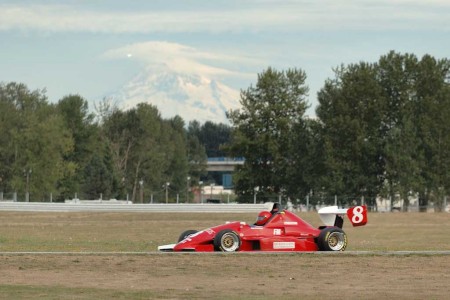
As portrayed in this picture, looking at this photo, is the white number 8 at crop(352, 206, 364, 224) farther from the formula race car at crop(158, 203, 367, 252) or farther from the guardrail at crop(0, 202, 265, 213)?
the guardrail at crop(0, 202, 265, 213)

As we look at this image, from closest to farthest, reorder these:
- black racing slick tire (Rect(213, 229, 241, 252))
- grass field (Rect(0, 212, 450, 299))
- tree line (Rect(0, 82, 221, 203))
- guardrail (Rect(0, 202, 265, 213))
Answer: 1. grass field (Rect(0, 212, 450, 299))
2. black racing slick tire (Rect(213, 229, 241, 252))
3. guardrail (Rect(0, 202, 265, 213))
4. tree line (Rect(0, 82, 221, 203))

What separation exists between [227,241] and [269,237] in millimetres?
1202

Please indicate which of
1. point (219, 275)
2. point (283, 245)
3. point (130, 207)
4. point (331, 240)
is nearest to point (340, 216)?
point (331, 240)

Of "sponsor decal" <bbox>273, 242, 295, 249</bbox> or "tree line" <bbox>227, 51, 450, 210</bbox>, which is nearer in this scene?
"sponsor decal" <bbox>273, 242, 295, 249</bbox>

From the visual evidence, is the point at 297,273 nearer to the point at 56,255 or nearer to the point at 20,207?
the point at 56,255

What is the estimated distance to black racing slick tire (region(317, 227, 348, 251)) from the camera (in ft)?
95.5

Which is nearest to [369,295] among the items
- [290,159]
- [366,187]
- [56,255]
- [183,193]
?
[56,255]

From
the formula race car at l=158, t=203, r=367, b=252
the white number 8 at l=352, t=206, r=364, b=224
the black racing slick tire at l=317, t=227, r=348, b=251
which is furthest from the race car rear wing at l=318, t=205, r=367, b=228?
the black racing slick tire at l=317, t=227, r=348, b=251

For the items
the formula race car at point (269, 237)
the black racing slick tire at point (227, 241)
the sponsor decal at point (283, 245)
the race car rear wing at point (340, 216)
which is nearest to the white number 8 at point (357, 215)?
the race car rear wing at point (340, 216)

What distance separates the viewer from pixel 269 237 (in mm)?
28969

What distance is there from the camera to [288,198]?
102 meters

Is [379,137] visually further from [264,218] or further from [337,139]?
[264,218]

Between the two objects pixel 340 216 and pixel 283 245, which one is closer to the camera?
pixel 283 245

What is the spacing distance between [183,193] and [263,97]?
210 feet
